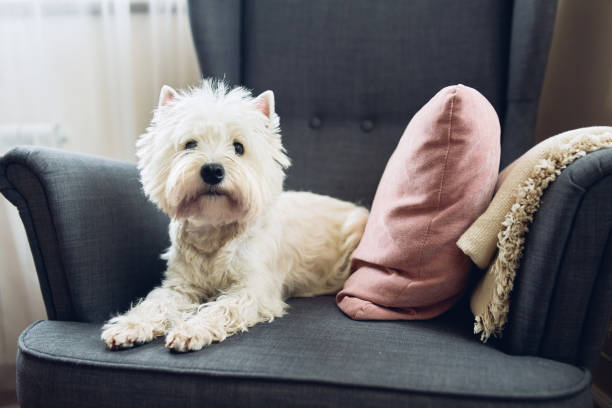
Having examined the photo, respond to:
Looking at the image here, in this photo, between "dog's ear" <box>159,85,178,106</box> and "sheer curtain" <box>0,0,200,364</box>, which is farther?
"sheer curtain" <box>0,0,200,364</box>

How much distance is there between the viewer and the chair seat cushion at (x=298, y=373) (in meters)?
0.80

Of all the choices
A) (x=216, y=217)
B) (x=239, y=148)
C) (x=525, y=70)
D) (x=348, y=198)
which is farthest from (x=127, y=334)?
(x=525, y=70)

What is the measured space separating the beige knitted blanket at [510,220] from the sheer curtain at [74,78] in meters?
1.44

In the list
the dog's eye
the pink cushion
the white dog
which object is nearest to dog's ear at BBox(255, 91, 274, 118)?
the white dog

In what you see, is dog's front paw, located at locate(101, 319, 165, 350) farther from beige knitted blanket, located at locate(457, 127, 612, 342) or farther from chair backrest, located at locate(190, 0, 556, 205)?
chair backrest, located at locate(190, 0, 556, 205)

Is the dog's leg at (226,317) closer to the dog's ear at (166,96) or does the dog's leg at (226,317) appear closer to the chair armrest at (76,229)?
the chair armrest at (76,229)

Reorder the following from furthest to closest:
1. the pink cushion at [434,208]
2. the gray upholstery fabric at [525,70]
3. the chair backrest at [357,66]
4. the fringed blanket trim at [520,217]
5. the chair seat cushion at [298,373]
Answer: the chair backrest at [357,66] < the gray upholstery fabric at [525,70] < the pink cushion at [434,208] < the fringed blanket trim at [520,217] < the chair seat cushion at [298,373]

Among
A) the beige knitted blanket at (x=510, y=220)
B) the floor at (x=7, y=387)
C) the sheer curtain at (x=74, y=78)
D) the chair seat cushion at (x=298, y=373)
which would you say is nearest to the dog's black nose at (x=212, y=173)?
the chair seat cushion at (x=298, y=373)

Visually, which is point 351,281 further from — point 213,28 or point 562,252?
point 213,28

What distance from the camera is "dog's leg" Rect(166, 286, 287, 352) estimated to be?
3.11 ft

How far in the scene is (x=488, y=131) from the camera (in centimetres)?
104

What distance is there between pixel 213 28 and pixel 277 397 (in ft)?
4.45

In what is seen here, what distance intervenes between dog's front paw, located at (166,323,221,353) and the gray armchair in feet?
0.11

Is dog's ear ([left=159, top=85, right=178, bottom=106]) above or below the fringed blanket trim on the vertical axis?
above
